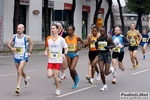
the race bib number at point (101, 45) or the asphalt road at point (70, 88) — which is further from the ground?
the race bib number at point (101, 45)

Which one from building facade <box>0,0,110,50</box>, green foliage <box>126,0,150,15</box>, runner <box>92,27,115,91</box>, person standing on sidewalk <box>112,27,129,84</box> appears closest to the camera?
runner <box>92,27,115,91</box>

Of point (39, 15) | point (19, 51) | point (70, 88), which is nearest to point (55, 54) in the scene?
point (19, 51)

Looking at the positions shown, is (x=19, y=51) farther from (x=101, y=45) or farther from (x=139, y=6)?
(x=139, y=6)

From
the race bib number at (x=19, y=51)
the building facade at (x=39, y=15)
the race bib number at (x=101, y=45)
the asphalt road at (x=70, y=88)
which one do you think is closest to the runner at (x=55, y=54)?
the asphalt road at (x=70, y=88)

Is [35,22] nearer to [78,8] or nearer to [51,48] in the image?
[78,8]

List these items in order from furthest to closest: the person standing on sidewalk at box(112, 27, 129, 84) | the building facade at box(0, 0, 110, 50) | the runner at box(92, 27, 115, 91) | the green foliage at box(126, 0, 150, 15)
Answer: the green foliage at box(126, 0, 150, 15)
the building facade at box(0, 0, 110, 50)
the person standing on sidewalk at box(112, 27, 129, 84)
the runner at box(92, 27, 115, 91)

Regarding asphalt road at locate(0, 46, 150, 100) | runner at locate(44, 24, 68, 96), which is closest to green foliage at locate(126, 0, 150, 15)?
asphalt road at locate(0, 46, 150, 100)

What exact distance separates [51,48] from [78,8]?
38967 millimetres

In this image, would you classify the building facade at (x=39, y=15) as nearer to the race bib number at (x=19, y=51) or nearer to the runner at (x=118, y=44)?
the runner at (x=118, y=44)

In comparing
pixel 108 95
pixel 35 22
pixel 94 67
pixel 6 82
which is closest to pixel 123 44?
pixel 94 67

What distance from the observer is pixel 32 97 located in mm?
10234

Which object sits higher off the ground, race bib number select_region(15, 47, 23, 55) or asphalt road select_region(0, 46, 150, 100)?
race bib number select_region(15, 47, 23, 55)

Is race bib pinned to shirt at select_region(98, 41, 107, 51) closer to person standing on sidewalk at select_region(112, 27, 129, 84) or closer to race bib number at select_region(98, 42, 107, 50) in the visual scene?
race bib number at select_region(98, 42, 107, 50)

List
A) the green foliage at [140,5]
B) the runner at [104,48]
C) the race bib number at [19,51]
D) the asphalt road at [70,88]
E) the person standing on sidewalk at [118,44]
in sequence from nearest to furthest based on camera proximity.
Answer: the asphalt road at [70,88] → the race bib number at [19,51] → the runner at [104,48] → the person standing on sidewalk at [118,44] → the green foliage at [140,5]
